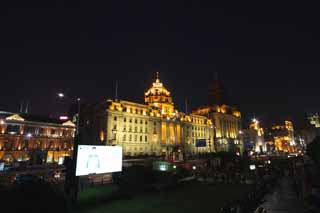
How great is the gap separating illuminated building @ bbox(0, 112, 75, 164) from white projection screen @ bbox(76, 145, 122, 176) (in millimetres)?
40242

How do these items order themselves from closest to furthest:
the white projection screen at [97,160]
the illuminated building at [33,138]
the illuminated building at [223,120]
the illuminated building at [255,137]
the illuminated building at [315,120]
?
the white projection screen at [97,160] → the illuminated building at [33,138] → the illuminated building at [223,120] → the illuminated building at [255,137] → the illuminated building at [315,120]

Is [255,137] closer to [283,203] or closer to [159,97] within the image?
[159,97]

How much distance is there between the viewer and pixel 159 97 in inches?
4205

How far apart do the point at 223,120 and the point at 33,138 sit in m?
101

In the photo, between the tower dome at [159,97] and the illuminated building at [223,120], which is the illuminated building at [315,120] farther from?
the tower dome at [159,97]

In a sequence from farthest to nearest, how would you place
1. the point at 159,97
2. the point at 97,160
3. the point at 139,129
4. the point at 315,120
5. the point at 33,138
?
the point at 315,120, the point at 159,97, the point at 139,129, the point at 33,138, the point at 97,160

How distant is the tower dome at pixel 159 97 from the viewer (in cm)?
10422

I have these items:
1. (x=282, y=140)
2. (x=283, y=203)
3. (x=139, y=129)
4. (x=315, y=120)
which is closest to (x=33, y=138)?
(x=139, y=129)

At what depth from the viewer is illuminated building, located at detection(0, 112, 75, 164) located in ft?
170

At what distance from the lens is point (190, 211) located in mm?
16797

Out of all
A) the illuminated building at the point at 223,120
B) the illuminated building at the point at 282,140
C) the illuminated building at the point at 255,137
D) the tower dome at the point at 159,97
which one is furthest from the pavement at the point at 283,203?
the illuminated building at the point at 282,140

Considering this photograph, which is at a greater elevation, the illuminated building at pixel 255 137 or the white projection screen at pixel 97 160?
the illuminated building at pixel 255 137

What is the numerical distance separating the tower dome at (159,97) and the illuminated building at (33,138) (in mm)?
49040

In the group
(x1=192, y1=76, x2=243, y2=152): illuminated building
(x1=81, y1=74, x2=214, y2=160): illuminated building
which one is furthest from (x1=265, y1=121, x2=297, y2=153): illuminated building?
(x1=81, y1=74, x2=214, y2=160): illuminated building
